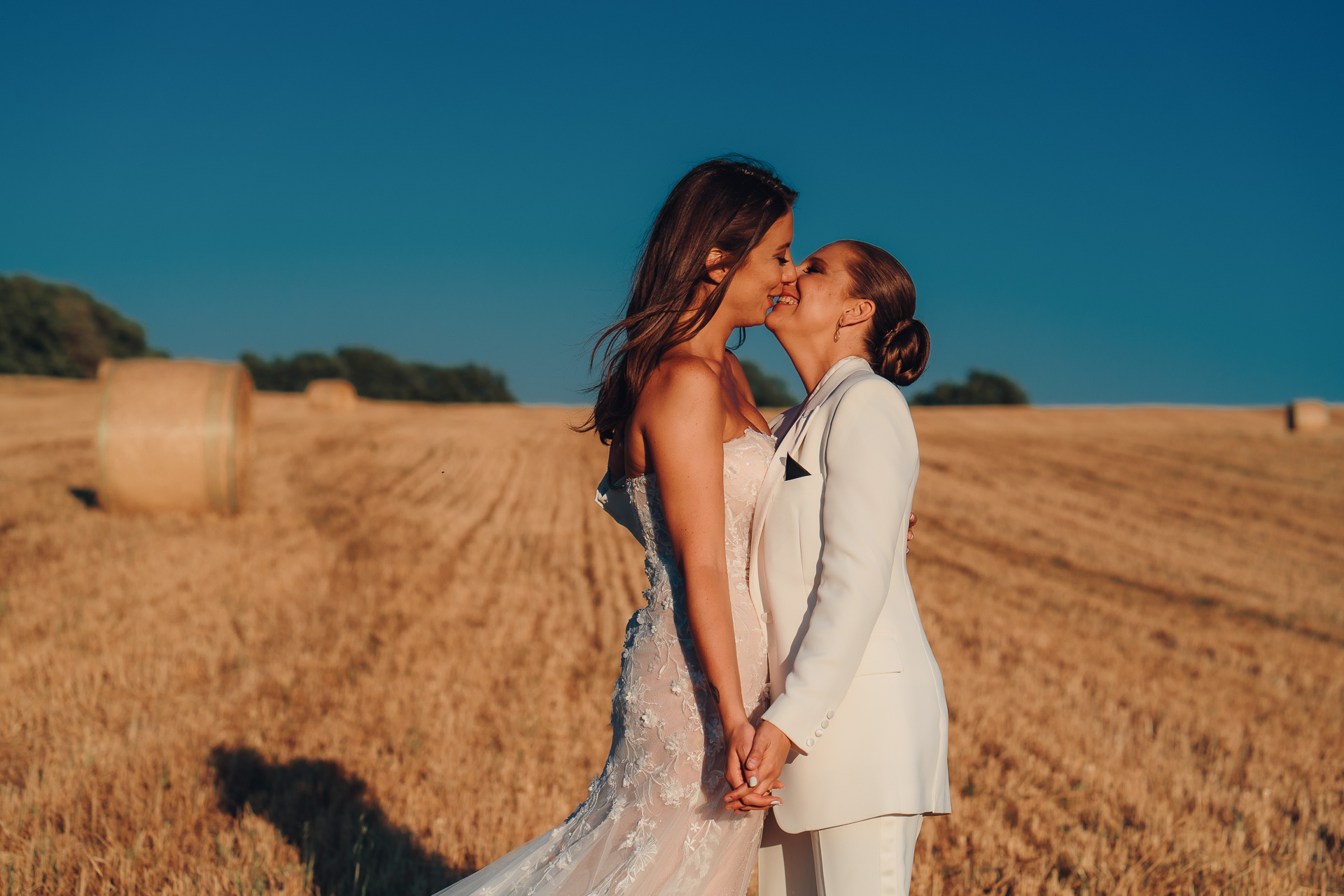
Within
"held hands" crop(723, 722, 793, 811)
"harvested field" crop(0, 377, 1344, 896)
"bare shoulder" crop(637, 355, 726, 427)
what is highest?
"bare shoulder" crop(637, 355, 726, 427)

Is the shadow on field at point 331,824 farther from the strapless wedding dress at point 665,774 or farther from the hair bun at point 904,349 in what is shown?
the hair bun at point 904,349

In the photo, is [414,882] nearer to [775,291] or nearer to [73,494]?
[775,291]

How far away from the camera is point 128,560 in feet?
27.5

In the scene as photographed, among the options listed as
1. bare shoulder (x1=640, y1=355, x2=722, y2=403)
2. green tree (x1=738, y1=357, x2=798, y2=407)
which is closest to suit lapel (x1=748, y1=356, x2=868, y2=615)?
bare shoulder (x1=640, y1=355, x2=722, y2=403)

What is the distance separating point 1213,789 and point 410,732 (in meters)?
4.22

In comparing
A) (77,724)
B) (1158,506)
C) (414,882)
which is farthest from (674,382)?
(1158,506)

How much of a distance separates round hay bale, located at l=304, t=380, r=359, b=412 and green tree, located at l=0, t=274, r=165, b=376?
30.4m

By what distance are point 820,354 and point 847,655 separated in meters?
0.92

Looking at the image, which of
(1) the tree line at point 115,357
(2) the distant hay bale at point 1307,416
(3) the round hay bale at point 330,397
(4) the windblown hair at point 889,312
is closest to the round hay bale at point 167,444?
(4) the windblown hair at point 889,312

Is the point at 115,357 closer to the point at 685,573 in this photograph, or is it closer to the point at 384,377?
the point at 384,377

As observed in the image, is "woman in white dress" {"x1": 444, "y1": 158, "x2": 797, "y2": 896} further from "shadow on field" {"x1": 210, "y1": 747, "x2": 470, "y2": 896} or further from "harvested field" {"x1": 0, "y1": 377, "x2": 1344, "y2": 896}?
"harvested field" {"x1": 0, "y1": 377, "x2": 1344, "y2": 896}

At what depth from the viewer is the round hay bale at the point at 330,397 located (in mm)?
33406

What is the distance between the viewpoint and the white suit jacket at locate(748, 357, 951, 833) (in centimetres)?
206

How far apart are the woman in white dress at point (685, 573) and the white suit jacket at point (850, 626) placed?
10 centimetres
